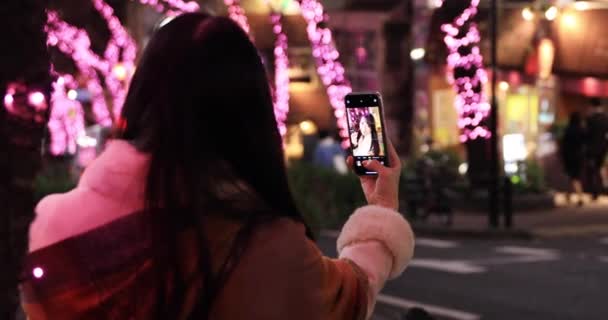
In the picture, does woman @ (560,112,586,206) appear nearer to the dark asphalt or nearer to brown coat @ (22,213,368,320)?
the dark asphalt

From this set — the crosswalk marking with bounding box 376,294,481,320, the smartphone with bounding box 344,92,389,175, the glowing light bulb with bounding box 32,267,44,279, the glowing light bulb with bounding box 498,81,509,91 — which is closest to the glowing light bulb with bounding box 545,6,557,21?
the glowing light bulb with bounding box 498,81,509,91

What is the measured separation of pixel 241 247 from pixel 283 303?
0.13 m

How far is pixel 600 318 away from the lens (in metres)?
9.16

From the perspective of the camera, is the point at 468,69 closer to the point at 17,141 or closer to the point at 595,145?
the point at 595,145

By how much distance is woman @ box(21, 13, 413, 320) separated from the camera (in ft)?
6.59

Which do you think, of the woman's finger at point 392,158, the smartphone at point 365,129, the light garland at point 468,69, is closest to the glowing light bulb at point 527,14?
the light garland at point 468,69

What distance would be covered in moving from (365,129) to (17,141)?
92 centimetres

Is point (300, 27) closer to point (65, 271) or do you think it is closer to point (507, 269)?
point (507, 269)

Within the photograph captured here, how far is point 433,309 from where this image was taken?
9695 mm

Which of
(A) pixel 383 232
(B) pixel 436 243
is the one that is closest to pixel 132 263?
(A) pixel 383 232

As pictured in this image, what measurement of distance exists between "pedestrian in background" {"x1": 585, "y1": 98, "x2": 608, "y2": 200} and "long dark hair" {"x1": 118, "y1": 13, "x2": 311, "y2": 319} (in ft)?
59.6

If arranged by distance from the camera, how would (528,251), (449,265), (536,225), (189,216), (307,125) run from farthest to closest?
1. (307,125)
2. (536,225)
3. (528,251)
4. (449,265)
5. (189,216)

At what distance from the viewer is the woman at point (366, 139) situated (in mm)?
2674

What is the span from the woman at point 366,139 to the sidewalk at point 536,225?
1332cm
